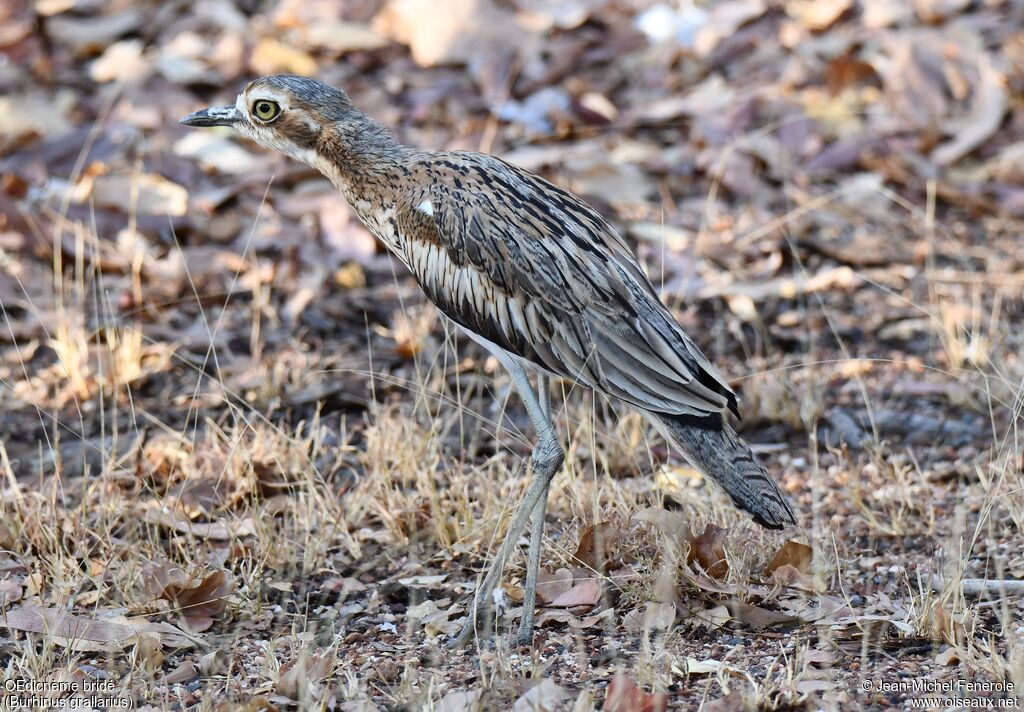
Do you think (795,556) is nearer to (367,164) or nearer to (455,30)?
(367,164)

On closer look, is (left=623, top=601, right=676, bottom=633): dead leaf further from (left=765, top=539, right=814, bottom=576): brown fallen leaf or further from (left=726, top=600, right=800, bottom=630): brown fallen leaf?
(left=765, top=539, right=814, bottom=576): brown fallen leaf

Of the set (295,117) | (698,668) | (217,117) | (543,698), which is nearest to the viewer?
(543,698)

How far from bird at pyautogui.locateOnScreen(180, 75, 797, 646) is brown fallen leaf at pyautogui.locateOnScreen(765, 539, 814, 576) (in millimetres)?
248

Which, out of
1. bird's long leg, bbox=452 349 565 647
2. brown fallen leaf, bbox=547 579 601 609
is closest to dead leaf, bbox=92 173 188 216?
bird's long leg, bbox=452 349 565 647

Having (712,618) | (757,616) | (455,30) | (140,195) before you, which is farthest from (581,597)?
(455,30)

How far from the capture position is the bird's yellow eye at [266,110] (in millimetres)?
4227

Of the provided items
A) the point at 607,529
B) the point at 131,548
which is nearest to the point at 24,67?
the point at 131,548

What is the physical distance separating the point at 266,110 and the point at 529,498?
1516mm

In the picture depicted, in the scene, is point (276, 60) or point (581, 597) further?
point (276, 60)

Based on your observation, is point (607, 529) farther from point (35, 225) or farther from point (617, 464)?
point (35, 225)

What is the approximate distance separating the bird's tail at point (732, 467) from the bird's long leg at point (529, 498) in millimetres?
327

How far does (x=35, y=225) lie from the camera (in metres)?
5.80

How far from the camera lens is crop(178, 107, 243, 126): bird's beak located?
429 centimetres

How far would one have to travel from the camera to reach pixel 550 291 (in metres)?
3.73
